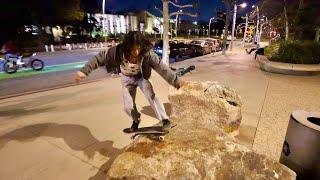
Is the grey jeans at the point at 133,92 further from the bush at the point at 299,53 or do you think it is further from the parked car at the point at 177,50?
the parked car at the point at 177,50

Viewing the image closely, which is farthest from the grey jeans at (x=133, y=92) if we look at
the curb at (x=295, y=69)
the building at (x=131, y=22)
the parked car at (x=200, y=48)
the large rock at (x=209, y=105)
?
the building at (x=131, y=22)

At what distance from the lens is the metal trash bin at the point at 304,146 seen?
2.73 m

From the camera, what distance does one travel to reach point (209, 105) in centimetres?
480

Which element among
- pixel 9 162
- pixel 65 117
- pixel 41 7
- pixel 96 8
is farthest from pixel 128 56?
pixel 96 8

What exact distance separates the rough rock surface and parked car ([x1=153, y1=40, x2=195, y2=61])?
630 inches

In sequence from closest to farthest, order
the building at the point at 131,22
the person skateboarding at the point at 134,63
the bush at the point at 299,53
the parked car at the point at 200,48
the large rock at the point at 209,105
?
the person skateboarding at the point at 134,63 → the large rock at the point at 209,105 → the bush at the point at 299,53 → the parked car at the point at 200,48 → the building at the point at 131,22

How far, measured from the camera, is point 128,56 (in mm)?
3215

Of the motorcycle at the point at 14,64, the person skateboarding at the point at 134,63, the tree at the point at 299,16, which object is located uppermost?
the tree at the point at 299,16

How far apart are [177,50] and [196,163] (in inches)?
685

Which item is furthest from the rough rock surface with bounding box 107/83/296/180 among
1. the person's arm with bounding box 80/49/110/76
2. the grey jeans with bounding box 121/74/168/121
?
the person's arm with bounding box 80/49/110/76

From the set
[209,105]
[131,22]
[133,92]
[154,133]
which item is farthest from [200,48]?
[131,22]

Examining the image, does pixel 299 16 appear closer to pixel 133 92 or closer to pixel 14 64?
pixel 133 92

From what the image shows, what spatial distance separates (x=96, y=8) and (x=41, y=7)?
40.8 ft

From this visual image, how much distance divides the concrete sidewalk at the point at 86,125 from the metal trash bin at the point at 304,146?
993 millimetres
